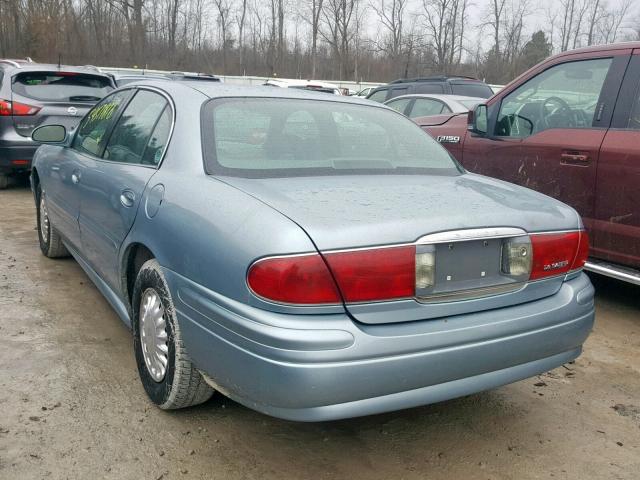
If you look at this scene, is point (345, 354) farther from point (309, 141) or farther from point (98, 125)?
point (98, 125)

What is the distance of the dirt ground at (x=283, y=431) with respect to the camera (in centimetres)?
238

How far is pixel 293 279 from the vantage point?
1.98 metres

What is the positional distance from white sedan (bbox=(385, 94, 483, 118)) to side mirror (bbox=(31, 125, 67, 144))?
4766mm

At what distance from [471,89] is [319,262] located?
10862mm

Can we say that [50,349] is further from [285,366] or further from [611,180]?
[611,180]

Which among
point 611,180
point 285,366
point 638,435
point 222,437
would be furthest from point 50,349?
point 611,180

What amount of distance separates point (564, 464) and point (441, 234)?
114 cm

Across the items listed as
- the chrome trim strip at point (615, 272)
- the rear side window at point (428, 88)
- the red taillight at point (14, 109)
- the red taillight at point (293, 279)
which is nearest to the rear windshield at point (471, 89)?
the rear side window at point (428, 88)

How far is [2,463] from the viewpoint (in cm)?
233

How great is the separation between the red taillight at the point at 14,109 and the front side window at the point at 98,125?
3755 millimetres

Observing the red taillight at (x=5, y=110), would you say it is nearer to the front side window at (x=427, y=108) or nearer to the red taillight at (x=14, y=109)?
the red taillight at (x=14, y=109)

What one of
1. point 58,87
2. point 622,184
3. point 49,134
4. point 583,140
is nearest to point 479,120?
point 583,140

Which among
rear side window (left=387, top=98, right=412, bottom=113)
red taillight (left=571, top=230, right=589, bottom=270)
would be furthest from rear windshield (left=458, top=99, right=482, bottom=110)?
red taillight (left=571, top=230, right=589, bottom=270)

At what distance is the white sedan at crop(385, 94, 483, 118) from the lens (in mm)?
8148
